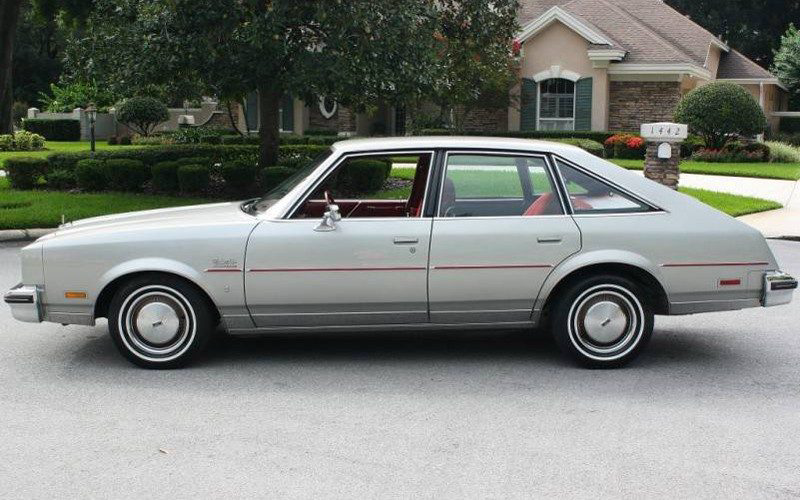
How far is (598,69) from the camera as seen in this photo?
112 ft

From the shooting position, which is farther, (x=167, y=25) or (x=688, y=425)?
(x=167, y=25)

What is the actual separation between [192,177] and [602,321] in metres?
11.9

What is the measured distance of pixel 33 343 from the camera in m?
7.30

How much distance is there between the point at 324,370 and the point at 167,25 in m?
10.4

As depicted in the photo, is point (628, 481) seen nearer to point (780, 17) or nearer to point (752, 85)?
point (752, 85)

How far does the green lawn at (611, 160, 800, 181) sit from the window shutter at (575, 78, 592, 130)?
18.3ft

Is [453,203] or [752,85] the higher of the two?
[752,85]

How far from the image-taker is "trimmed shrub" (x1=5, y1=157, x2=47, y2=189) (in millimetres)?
17922

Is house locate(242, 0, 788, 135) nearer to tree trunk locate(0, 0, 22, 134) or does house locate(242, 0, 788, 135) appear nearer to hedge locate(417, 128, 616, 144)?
hedge locate(417, 128, 616, 144)

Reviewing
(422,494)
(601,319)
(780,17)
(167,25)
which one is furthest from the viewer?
(780,17)

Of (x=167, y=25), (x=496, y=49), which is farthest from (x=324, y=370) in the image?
(x=496, y=49)

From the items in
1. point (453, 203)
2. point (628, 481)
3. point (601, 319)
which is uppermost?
point (453, 203)

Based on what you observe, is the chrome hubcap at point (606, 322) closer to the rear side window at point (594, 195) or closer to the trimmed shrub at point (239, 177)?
the rear side window at point (594, 195)

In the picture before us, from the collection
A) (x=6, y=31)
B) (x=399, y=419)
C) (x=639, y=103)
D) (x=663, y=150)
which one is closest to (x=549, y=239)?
(x=399, y=419)
